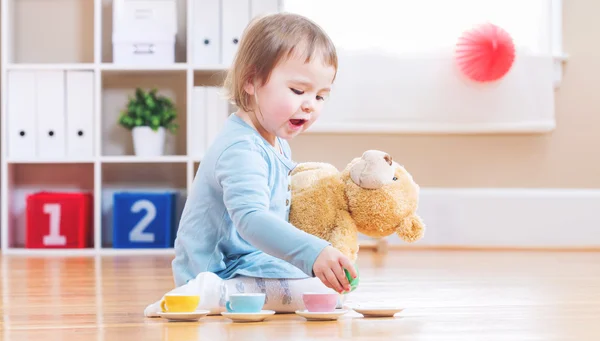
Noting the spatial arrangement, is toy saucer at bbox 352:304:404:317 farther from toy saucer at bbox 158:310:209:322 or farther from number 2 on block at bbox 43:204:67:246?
number 2 on block at bbox 43:204:67:246

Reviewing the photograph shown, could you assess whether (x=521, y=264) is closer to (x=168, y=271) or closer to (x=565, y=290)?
(x=565, y=290)

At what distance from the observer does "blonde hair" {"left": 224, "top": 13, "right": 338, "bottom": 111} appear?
1.26 m

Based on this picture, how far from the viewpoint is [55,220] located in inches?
112

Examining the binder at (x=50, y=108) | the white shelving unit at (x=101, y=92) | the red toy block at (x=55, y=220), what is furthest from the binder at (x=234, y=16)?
the red toy block at (x=55, y=220)

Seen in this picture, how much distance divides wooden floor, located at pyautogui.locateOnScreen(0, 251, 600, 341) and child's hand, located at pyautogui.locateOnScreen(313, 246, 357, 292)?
0.17ft

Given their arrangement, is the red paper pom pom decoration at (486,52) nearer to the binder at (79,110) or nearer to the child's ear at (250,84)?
the binder at (79,110)

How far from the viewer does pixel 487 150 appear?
3064 millimetres

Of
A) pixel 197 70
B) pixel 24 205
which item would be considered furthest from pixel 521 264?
pixel 24 205

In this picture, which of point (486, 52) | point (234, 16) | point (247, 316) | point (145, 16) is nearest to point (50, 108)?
point (145, 16)

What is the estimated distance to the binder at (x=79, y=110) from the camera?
290 cm

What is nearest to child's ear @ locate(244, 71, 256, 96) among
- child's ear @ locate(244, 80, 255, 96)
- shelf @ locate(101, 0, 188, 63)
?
child's ear @ locate(244, 80, 255, 96)

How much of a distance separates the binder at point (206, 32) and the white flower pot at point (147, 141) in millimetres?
277

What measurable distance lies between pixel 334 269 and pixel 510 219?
2.00 metres

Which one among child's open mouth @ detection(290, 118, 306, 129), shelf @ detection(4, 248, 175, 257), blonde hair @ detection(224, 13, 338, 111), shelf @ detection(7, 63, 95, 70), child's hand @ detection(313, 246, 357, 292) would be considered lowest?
shelf @ detection(4, 248, 175, 257)
